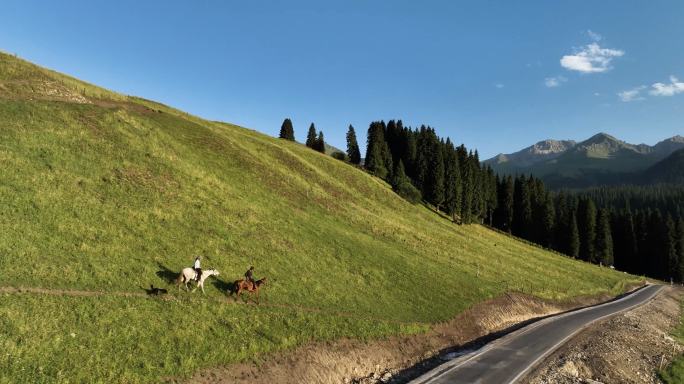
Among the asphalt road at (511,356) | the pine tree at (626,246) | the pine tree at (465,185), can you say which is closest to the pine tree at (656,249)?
the pine tree at (626,246)

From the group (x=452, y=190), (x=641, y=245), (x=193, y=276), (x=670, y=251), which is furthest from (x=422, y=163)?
(x=193, y=276)

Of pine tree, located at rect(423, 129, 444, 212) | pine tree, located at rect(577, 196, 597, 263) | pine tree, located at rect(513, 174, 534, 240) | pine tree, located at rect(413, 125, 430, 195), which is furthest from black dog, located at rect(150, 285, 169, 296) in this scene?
pine tree, located at rect(513, 174, 534, 240)

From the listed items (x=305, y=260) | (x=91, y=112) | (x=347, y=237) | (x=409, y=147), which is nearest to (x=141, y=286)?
(x=305, y=260)

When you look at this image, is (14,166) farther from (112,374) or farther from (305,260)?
(305,260)

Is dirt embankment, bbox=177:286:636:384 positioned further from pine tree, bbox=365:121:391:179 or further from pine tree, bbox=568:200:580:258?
pine tree, bbox=568:200:580:258

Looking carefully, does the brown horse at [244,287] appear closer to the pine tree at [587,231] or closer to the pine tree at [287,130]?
the pine tree at [287,130]

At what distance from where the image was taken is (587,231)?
294 feet

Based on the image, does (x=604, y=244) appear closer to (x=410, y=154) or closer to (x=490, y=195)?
(x=490, y=195)

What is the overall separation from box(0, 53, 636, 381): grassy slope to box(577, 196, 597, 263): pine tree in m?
48.8

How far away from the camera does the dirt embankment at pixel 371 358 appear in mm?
14047

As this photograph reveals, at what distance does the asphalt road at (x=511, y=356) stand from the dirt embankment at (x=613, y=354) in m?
0.71

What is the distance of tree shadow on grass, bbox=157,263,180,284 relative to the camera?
17.8m

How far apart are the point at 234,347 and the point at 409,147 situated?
329ft

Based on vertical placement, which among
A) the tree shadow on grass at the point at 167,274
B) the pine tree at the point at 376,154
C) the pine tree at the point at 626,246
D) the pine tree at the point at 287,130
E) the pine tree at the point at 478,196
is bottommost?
the pine tree at the point at 626,246
